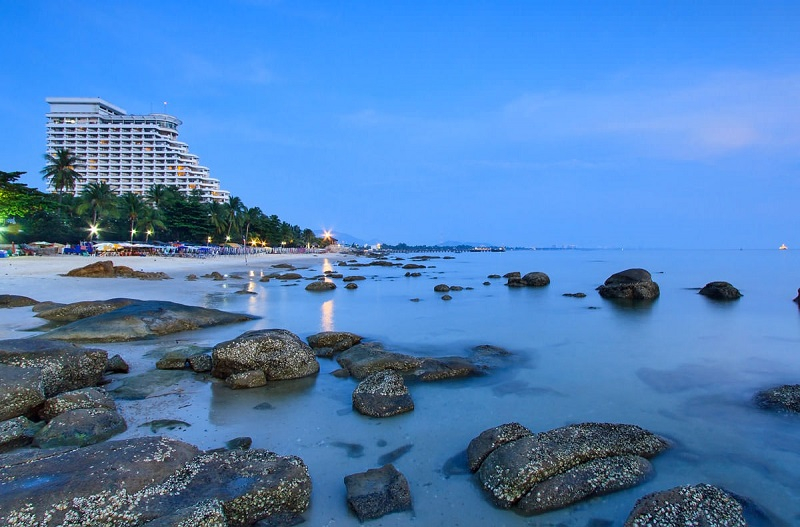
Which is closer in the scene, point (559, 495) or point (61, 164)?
point (559, 495)

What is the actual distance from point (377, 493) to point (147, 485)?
256 cm

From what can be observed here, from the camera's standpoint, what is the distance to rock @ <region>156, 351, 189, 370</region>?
10.1 meters

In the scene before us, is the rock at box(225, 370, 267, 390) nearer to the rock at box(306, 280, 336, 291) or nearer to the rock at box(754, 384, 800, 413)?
the rock at box(754, 384, 800, 413)

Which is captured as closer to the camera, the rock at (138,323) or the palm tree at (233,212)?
the rock at (138,323)

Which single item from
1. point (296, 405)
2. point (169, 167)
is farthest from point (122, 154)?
point (296, 405)

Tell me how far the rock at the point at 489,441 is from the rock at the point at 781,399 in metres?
6.46

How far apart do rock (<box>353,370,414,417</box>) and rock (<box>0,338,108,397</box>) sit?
5.25 metres

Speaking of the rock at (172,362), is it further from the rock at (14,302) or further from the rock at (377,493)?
the rock at (14,302)

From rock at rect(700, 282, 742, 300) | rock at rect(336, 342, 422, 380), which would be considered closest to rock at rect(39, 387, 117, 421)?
rock at rect(336, 342, 422, 380)

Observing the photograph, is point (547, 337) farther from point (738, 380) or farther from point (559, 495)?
point (559, 495)

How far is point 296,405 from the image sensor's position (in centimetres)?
841

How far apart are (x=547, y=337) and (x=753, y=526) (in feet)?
38.8

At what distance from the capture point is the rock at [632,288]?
93.4 feet

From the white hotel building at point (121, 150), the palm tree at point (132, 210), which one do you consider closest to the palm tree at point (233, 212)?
the palm tree at point (132, 210)
